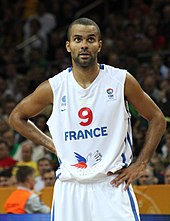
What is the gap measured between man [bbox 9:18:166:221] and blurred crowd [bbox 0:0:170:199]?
400 cm

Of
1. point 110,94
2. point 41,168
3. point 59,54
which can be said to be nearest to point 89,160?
point 110,94

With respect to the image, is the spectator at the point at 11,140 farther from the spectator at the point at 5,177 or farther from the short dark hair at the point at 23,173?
the short dark hair at the point at 23,173

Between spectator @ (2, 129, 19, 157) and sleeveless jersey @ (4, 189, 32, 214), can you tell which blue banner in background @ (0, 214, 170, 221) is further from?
spectator @ (2, 129, 19, 157)

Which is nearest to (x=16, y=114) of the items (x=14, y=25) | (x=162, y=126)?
(x=162, y=126)

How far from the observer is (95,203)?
5.96 m

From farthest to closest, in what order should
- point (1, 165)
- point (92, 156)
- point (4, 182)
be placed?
1. point (1, 165)
2. point (4, 182)
3. point (92, 156)

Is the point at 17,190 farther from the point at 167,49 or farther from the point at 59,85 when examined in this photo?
the point at 167,49

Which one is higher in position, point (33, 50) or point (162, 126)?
point (33, 50)

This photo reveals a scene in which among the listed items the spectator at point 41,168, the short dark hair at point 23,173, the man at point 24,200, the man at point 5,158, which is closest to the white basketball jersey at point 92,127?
the man at point 24,200

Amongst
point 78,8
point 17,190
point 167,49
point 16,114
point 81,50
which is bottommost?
point 17,190

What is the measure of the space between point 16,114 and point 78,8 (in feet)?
38.4

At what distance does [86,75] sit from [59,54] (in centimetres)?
1005

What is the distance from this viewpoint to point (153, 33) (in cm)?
1553

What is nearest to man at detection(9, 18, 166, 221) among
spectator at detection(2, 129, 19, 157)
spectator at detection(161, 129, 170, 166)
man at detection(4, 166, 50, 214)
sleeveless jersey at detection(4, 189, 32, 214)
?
man at detection(4, 166, 50, 214)
